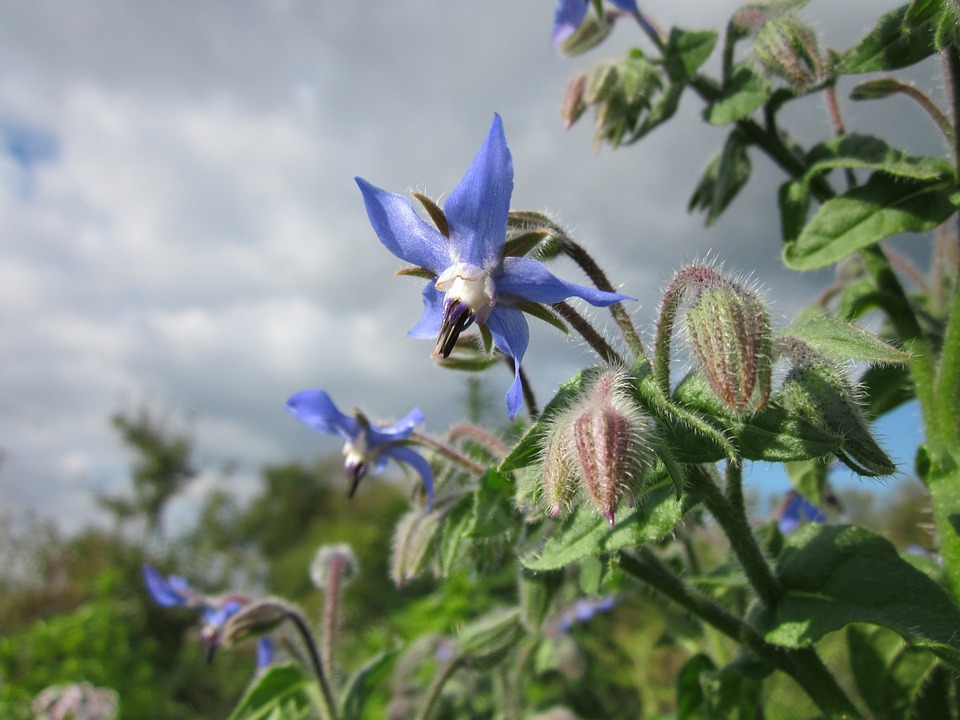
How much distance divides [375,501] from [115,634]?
30.9 feet

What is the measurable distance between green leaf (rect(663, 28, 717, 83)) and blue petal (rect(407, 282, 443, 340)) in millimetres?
691

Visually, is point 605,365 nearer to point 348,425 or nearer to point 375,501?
point 348,425

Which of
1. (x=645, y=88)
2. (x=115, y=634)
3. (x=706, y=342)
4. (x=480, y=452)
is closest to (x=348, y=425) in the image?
(x=480, y=452)

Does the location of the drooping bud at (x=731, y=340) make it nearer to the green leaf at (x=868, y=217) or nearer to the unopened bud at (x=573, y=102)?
the green leaf at (x=868, y=217)

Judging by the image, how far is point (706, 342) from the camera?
2.52ft

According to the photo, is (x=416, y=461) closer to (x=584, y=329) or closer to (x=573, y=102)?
(x=584, y=329)

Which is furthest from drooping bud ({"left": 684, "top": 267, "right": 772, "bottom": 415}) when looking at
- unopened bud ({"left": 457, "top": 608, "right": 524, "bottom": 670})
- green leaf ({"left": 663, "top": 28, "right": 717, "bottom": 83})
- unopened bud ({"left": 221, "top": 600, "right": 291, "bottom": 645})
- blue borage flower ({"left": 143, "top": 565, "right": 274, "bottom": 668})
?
blue borage flower ({"left": 143, "top": 565, "right": 274, "bottom": 668})

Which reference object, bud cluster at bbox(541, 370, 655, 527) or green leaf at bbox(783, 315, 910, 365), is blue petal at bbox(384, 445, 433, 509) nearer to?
bud cluster at bbox(541, 370, 655, 527)

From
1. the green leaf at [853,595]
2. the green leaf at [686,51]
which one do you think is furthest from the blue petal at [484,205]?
the green leaf at [686,51]

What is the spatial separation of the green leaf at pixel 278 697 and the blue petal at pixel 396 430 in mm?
549

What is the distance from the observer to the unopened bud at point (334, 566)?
1.66m

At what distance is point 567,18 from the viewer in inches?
62.3

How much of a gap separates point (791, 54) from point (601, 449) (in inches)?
33.4

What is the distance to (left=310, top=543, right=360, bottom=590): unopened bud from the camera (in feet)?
5.45
